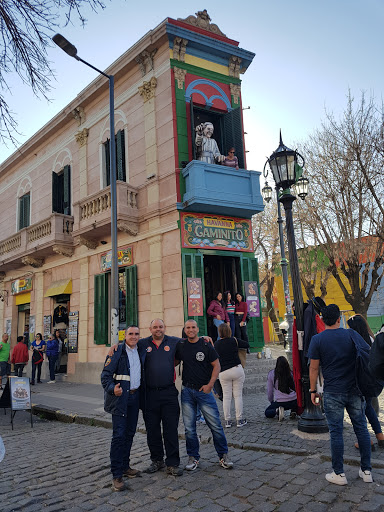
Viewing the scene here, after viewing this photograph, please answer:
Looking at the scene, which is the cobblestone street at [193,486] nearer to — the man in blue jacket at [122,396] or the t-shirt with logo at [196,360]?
the man in blue jacket at [122,396]

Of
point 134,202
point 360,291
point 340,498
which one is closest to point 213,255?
point 134,202

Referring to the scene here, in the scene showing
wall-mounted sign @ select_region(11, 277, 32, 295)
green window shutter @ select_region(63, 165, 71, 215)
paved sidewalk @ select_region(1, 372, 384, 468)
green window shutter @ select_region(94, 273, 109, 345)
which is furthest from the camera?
wall-mounted sign @ select_region(11, 277, 32, 295)

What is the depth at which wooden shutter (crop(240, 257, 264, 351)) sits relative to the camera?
41.5 feet

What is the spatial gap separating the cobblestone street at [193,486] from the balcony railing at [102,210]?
805 centimetres

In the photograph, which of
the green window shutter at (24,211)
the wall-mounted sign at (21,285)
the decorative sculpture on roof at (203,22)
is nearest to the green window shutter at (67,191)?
the green window shutter at (24,211)

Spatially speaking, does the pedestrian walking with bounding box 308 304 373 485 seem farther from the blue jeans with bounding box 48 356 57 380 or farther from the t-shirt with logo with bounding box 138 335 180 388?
the blue jeans with bounding box 48 356 57 380

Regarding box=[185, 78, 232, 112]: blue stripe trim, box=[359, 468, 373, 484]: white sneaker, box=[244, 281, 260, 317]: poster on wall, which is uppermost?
box=[185, 78, 232, 112]: blue stripe trim

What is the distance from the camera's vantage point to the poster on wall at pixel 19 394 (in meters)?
8.24

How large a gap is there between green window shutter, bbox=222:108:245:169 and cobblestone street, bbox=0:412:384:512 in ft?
33.0

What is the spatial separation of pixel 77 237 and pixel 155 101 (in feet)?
19.2

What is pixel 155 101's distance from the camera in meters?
13.2

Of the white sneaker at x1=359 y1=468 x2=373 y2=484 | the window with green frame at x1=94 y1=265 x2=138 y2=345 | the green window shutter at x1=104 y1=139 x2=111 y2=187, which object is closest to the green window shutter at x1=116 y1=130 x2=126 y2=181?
the green window shutter at x1=104 y1=139 x2=111 y2=187

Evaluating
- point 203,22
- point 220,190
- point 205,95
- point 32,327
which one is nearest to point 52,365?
point 32,327

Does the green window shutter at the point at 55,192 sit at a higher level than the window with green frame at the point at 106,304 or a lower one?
higher
